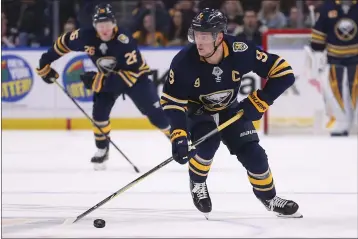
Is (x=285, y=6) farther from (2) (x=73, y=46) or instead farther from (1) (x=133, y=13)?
(2) (x=73, y=46)

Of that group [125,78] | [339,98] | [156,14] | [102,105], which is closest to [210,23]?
[125,78]

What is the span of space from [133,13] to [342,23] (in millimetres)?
1954

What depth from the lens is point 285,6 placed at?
834cm

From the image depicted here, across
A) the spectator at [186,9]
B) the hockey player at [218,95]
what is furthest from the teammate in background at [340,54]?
the hockey player at [218,95]

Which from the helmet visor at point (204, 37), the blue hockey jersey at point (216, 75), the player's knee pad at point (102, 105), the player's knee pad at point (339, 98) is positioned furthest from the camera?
the player's knee pad at point (339, 98)

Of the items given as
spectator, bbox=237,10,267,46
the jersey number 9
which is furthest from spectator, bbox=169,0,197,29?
the jersey number 9

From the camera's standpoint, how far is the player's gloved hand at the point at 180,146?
12.7 feet

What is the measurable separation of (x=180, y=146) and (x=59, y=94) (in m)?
4.59

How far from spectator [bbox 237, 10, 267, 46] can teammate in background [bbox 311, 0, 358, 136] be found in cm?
62

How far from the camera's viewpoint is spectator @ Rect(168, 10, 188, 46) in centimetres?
839

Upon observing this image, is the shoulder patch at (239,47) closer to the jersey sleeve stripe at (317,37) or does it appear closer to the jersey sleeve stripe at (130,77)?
the jersey sleeve stripe at (130,77)

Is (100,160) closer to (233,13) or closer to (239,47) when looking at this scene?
(239,47)

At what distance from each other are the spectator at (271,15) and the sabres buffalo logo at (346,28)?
649mm

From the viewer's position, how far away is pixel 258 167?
4.00 m
